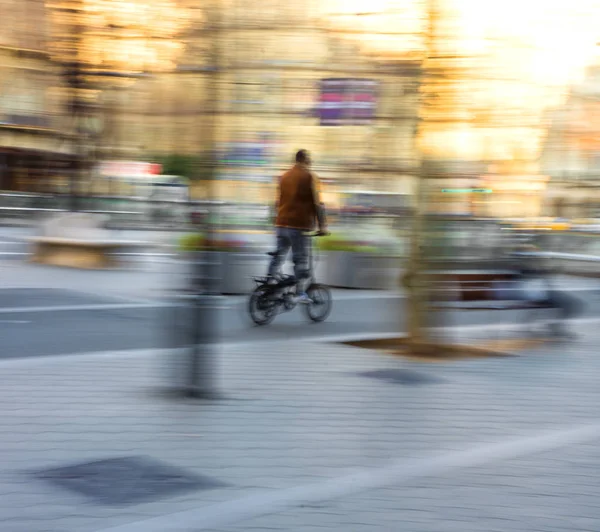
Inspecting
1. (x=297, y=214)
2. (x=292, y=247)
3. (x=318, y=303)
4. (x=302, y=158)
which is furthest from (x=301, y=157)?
(x=318, y=303)

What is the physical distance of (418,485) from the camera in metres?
4.74

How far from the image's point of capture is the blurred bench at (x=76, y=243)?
17031 millimetres

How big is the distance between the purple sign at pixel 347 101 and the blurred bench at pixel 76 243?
7.30 m

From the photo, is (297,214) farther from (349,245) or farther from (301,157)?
(349,245)

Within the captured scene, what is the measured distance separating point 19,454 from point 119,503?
2.97ft

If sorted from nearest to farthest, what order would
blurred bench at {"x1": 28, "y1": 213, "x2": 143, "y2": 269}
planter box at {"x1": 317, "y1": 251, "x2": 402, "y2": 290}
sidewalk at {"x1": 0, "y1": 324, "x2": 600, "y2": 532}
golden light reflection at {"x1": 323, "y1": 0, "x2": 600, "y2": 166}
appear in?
sidewalk at {"x1": 0, "y1": 324, "x2": 600, "y2": 532}
golden light reflection at {"x1": 323, "y1": 0, "x2": 600, "y2": 166}
planter box at {"x1": 317, "y1": 251, "x2": 402, "y2": 290}
blurred bench at {"x1": 28, "y1": 213, "x2": 143, "y2": 269}

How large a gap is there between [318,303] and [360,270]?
4.02 m

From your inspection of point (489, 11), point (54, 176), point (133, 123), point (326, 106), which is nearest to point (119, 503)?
point (133, 123)

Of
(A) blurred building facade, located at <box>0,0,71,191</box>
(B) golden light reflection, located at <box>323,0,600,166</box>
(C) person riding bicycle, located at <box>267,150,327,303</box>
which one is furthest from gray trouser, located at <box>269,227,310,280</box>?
(A) blurred building facade, located at <box>0,0,71,191</box>

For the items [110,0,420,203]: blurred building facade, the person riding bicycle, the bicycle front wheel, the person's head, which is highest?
[110,0,420,203]: blurred building facade

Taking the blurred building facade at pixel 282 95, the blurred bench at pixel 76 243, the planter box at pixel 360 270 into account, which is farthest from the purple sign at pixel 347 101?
the blurred bench at pixel 76 243

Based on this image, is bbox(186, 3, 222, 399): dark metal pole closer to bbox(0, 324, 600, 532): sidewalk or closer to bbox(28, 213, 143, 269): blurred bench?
bbox(0, 324, 600, 532): sidewalk

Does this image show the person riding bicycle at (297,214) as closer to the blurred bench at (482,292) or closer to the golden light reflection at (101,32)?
the blurred bench at (482,292)

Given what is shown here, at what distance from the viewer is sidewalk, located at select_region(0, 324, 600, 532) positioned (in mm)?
4241
